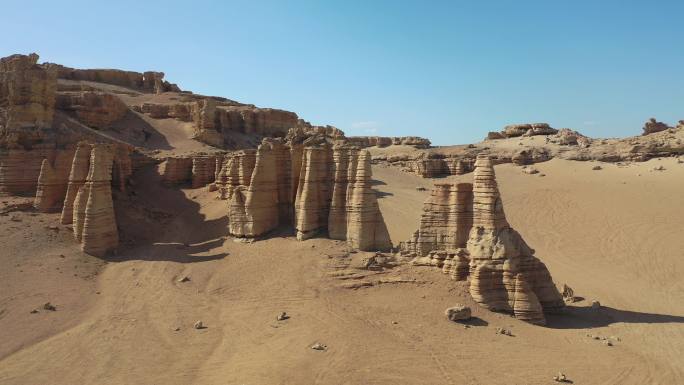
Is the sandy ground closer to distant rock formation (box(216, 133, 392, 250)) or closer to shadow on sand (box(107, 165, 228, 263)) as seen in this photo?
shadow on sand (box(107, 165, 228, 263))

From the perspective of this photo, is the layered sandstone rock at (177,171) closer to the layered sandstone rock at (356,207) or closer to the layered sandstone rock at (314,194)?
the layered sandstone rock at (314,194)

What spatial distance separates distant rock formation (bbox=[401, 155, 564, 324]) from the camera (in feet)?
42.4

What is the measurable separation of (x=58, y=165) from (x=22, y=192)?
242 cm

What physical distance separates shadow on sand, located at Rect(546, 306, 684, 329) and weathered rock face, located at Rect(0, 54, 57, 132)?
24.6 metres

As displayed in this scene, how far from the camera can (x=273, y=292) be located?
1472cm

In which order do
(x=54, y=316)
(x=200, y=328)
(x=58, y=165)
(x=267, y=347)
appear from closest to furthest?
(x=267, y=347) < (x=200, y=328) < (x=54, y=316) < (x=58, y=165)

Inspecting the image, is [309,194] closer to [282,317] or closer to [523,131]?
[282,317]

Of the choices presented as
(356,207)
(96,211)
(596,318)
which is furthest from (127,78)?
(596,318)

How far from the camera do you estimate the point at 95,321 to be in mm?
13789

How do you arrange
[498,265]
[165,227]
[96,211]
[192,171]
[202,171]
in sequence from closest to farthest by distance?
[498,265] → [96,211] → [165,227] → [202,171] → [192,171]

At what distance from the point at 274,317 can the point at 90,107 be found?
3318 cm

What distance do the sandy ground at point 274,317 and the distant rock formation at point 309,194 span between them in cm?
86

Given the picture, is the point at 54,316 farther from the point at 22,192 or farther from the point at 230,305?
the point at 22,192

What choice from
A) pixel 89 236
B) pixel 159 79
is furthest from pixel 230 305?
pixel 159 79
